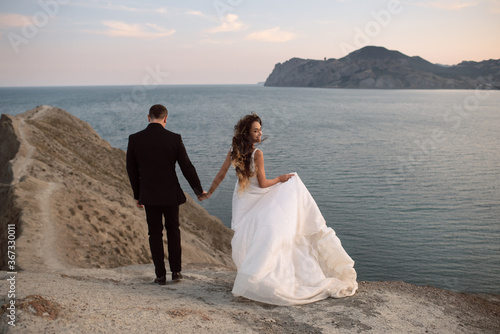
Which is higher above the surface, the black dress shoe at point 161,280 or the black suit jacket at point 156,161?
the black suit jacket at point 156,161

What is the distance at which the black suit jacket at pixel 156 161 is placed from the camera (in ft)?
19.8

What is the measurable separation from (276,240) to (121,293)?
7.61 feet

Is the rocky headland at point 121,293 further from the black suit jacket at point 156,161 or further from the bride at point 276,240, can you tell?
the black suit jacket at point 156,161

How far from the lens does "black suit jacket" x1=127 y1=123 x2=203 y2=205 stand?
6.02 meters

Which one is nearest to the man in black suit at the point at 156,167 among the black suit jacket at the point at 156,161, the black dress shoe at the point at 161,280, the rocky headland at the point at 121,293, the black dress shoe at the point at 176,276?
the black suit jacket at the point at 156,161

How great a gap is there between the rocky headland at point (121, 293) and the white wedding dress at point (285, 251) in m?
0.22

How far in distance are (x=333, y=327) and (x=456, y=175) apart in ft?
96.8

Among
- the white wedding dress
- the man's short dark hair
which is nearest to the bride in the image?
the white wedding dress

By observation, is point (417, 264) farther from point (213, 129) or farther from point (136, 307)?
point (213, 129)

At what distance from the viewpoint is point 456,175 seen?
102ft

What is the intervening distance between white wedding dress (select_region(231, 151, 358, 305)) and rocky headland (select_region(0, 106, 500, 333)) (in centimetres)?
22

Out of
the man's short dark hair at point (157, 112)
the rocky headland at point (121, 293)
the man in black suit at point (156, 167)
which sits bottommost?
→ the rocky headland at point (121, 293)

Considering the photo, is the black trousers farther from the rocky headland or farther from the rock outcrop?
the rock outcrop

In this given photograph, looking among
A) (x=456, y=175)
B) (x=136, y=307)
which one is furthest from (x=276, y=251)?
(x=456, y=175)
